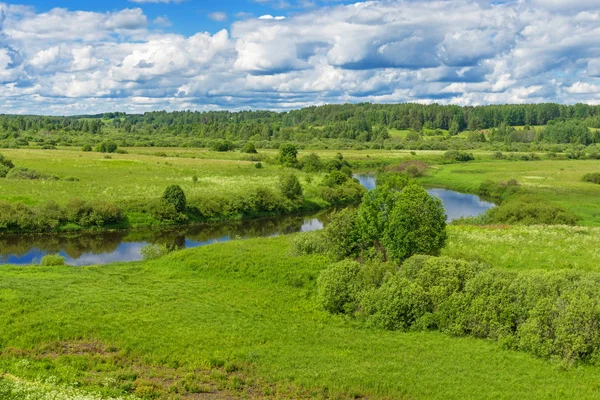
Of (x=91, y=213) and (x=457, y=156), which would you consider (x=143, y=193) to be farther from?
(x=457, y=156)

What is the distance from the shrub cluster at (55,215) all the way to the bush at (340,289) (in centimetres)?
3573

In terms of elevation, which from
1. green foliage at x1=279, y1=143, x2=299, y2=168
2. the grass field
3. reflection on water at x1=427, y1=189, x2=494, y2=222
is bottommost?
reflection on water at x1=427, y1=189, x2=494, y2=222

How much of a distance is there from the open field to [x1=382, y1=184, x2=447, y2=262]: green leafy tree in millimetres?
35304

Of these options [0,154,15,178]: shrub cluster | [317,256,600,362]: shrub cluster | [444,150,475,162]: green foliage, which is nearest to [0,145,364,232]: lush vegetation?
[0,154,15,178]: shrub cluster

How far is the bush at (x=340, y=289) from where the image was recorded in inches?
1106

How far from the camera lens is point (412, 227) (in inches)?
1294

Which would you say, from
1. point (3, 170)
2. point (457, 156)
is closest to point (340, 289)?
point (3, 170)

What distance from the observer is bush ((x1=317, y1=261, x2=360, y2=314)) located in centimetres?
2809

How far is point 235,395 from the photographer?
60.9 feet

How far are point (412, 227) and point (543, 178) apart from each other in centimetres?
7905

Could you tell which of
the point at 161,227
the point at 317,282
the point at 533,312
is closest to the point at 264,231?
the point at 161,227

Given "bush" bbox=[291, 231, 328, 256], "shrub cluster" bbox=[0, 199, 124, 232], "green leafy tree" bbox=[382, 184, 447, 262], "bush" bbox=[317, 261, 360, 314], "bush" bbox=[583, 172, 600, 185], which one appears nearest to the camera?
"bush" bbox=[317, 261, 360, 314]

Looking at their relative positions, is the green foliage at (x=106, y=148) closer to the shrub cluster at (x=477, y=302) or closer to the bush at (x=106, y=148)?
the bush at (x=106, y=148)

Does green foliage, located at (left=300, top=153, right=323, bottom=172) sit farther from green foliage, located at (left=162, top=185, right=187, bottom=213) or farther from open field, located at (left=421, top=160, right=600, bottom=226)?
green foliage, located at (left=162, top=185, right=187, bottom=213)
